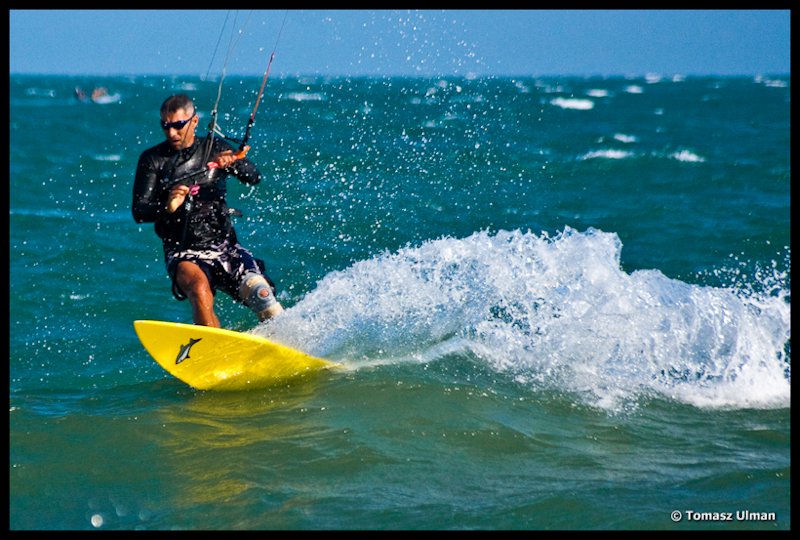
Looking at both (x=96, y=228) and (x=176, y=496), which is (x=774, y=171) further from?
(x=176, y=496)

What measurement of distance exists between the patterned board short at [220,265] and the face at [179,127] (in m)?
0.74

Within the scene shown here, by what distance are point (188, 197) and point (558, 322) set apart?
109 inches

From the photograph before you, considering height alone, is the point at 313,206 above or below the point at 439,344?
above

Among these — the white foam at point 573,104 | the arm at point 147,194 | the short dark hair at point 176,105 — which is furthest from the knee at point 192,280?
the white foam at point 573,104

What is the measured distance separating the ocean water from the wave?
0.02 meters

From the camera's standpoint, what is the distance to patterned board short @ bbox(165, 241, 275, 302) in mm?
6508

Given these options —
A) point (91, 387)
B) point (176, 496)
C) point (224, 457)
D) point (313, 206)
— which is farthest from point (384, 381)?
point (313, 206)

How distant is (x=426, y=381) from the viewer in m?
6.53

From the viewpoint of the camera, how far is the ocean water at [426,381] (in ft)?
15.5

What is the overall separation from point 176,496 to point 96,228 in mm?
8415

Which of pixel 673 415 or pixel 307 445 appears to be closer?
pixel 307 445

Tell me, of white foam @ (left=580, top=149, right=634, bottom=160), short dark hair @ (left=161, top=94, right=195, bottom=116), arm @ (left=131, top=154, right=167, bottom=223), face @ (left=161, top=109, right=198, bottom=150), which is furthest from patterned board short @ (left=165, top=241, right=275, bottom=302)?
white foam @ (left=580, top=149, right=634, bottom=160)

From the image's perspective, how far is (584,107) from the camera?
113ft

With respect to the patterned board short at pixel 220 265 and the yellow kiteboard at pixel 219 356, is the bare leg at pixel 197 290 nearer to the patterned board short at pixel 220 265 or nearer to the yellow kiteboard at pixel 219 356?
the patterned board short at pixel 220 265
